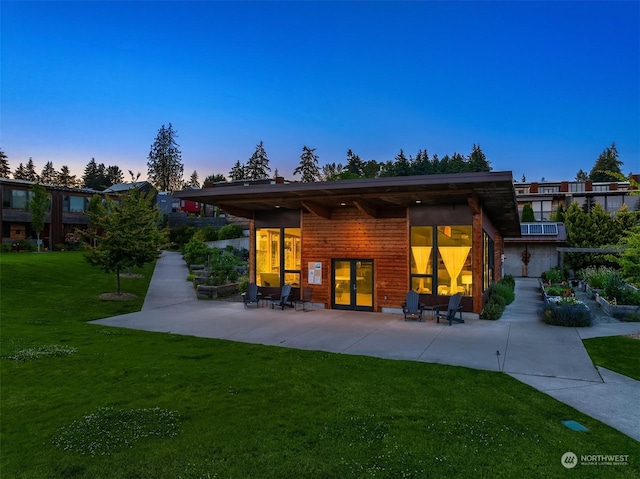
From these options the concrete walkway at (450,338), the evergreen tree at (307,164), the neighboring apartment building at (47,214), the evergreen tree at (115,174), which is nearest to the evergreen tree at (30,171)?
the evergreen tree at (115,174)

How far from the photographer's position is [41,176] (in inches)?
3593

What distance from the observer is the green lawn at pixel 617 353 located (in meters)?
7.13

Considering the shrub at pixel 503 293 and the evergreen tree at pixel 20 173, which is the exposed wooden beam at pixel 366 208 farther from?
the evergreen tree at pixel 20 173

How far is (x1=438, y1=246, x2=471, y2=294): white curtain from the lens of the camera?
12797 millimetres

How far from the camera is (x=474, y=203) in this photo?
1174 centimetres

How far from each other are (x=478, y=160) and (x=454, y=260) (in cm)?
6051

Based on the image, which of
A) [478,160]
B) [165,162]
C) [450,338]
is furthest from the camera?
[165,162]

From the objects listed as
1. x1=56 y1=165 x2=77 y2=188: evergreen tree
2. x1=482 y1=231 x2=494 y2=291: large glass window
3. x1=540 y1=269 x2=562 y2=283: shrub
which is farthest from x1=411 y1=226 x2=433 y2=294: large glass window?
x1=56 y1=165 x2=77 y2=188: evergreen tree

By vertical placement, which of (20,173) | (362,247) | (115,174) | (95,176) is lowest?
(362,247)

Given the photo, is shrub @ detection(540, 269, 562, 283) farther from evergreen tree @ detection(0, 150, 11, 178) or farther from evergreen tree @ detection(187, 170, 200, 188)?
evergreen tree @ detection(0, 150, 11, 178)

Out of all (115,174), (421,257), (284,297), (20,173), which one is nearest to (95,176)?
(115,174)

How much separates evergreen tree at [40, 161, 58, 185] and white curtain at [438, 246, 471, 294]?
335ft

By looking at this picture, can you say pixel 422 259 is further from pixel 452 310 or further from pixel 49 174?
pixel 49 174

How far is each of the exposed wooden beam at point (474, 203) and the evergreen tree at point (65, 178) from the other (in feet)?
329
